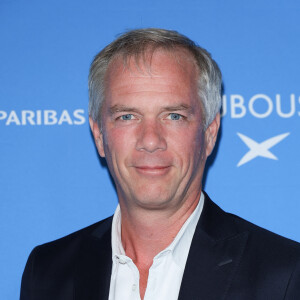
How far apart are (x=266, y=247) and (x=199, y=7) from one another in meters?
1.23

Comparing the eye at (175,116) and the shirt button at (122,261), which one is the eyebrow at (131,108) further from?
the shirt button at (122,261)

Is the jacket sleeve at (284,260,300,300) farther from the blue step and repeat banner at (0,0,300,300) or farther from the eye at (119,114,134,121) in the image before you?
the eye at (119,114,134,121)

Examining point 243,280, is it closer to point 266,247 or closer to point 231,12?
point 266,247

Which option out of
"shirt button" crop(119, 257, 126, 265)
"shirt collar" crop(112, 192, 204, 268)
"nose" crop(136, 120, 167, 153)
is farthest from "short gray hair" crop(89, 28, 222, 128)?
"shirt button" crop(119, 257, 126, 265)

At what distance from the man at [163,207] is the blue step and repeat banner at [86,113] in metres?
0.30

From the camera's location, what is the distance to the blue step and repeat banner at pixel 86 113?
2.47 m

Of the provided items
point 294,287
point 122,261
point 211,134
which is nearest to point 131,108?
point 211,134

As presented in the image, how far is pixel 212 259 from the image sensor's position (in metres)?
1.98

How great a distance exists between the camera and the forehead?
2.08 m

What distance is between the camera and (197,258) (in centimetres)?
199

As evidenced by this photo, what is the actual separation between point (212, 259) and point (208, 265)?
0.03m

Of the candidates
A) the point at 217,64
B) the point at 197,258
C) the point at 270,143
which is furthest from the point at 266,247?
the point at 217,64

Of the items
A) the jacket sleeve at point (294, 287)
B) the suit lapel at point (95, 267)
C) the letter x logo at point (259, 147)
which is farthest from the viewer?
the letter x logo at point (259, 147)

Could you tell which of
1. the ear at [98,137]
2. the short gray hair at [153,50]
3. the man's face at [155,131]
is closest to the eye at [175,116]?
the man's face at [155,131]
